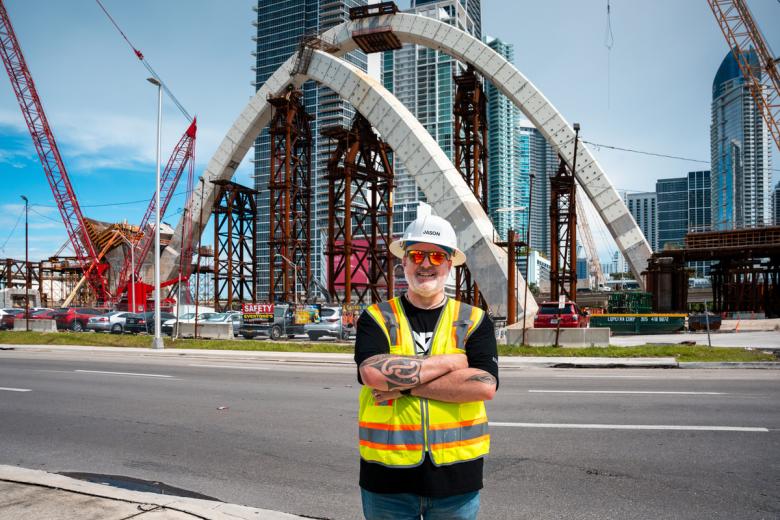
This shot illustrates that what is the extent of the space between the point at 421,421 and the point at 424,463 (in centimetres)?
18

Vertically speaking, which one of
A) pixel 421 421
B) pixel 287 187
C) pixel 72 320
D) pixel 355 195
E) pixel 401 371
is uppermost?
pixel 287 187

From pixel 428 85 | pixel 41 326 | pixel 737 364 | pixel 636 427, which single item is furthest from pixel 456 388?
pixel 428 85

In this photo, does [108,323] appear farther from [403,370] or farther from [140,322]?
[403,370]

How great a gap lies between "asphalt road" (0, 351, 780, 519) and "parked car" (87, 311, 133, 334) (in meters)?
24.6

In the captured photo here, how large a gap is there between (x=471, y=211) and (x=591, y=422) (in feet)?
98.9

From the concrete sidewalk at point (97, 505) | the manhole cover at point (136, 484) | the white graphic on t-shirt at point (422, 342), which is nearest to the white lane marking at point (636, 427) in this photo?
the manhole cover at point (136, 484)

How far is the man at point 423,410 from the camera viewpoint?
2.64 meters

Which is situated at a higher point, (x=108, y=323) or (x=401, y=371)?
(x=401, y=371)

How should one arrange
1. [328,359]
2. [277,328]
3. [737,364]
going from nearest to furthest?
1. [737,364]
2. [328,359]
3. [277,328]

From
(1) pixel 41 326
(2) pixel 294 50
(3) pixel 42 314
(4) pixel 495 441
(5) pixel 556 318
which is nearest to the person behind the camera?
(4) pixel 495 441

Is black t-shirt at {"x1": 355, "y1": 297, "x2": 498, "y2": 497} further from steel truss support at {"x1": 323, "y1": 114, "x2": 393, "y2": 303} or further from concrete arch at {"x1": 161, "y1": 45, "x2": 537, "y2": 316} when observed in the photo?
steel truss support at {"x1": 323, "y1": 114, "x2": 393, "y2": 303}

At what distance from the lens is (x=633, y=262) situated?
45156 millimetres

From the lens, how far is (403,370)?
2646 millimetres

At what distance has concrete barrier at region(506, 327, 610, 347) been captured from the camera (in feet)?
71.4
